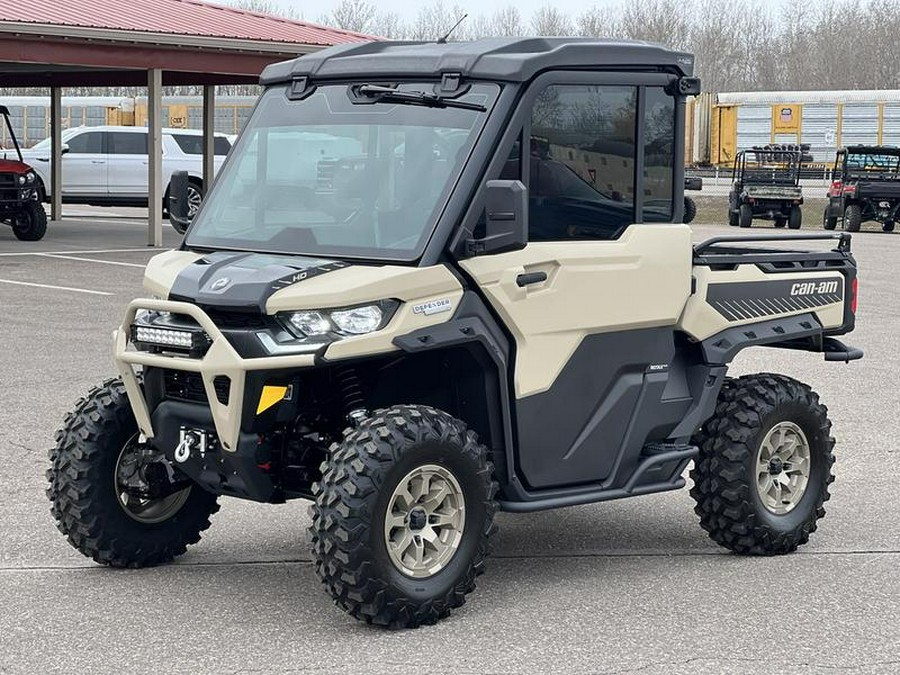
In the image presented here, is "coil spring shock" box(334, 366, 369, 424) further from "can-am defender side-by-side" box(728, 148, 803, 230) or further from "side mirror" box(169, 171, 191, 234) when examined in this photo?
"can-am defender side-by-side" box(728, 148, 803, 230)

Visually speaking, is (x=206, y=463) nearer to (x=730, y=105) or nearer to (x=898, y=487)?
(x=898, y=487)

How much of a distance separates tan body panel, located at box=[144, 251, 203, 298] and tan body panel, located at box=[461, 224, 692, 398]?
3.64ft

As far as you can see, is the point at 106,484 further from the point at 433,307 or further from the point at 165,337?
the point at 433,307

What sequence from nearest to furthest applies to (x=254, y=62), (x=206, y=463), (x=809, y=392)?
(x=206, y=463) < (x=809, y=392) < (x=254, y=62)

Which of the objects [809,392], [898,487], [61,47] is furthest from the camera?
[61,47]

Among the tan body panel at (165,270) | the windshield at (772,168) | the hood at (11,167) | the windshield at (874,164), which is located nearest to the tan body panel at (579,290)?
the tan body panel at (165,270)

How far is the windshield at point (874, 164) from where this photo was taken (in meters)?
34.4

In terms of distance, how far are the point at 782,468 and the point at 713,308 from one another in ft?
2.69

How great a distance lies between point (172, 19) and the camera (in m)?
25.6

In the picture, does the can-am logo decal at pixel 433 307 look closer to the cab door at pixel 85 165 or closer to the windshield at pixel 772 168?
the cab door at pixel 85 165

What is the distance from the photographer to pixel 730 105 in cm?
5612

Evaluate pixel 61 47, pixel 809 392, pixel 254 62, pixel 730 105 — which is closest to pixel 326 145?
pixel 809 392

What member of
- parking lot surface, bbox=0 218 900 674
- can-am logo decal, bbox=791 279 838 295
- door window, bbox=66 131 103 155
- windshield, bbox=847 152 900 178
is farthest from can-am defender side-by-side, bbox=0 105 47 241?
can-am logo decal, bbox=791 279 838 295

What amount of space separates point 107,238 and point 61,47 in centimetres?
450
